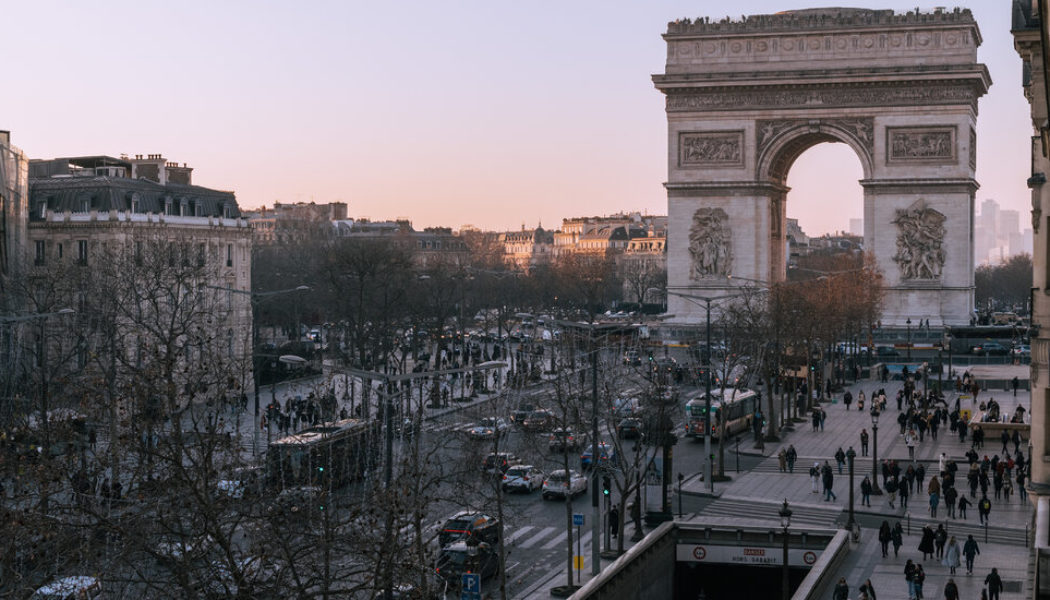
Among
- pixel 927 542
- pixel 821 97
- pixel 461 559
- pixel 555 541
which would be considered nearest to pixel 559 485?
pixel 555 541

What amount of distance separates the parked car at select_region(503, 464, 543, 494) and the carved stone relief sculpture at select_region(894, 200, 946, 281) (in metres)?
28.3

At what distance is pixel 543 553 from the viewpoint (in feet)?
93.1

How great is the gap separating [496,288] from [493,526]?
74260 millimetres

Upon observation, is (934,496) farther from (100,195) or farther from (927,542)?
(100,195)

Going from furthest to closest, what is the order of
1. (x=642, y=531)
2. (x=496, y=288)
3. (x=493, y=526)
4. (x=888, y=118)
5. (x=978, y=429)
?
1. (x=496, y=288)
2. (x=888, y=118)
3. (x=978, y=429)
4. (x=642, y=531)
5. (x=493, y=526)

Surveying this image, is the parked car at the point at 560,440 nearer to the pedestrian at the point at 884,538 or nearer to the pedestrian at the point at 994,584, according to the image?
the pedestrian at the point at 884,538

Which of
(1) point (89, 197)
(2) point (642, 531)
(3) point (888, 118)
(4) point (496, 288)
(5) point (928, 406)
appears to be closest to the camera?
(2) point (642, 531)

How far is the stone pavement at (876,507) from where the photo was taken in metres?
26.1

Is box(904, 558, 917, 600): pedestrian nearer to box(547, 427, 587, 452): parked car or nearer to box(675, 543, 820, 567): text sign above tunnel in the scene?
box(675, 543, 820, 567): text sign above tunnel

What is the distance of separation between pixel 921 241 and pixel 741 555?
3318cm

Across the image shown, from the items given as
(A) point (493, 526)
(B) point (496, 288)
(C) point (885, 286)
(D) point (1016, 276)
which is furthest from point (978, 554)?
(D) point (1016, 276)

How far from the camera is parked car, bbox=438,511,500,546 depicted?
25344mm

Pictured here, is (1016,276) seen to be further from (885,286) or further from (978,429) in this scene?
(978,429)

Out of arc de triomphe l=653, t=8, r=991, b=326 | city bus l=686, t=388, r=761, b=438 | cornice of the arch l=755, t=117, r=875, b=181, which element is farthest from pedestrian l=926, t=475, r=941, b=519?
cornice of the arch l=755, t=117, r=875, b=181
